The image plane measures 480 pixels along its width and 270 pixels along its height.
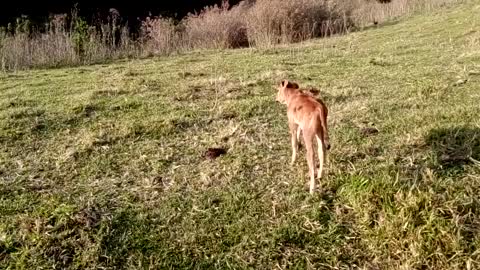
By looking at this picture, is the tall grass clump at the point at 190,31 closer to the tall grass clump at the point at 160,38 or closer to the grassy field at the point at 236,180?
the tall grass clump at the point at 160,38

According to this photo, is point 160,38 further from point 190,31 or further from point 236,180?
point 236,180

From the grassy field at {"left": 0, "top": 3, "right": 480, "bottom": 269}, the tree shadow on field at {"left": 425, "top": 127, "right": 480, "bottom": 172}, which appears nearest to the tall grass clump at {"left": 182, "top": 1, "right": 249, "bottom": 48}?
the grassy field at {"left": 0, "top": 3, "right": 480, "bottom": 269}

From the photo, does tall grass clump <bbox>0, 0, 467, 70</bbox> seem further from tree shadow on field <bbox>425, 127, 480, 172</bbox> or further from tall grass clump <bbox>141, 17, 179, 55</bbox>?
tree shadow on field <bbox>425, 127, 480, 172</bbox>

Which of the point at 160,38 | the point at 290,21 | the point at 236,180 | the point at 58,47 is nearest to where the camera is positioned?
the point at 236,180

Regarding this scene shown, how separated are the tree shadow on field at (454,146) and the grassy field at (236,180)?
0.01m

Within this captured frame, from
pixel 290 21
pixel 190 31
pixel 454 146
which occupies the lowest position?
pixel 454 146

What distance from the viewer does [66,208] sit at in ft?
10.7

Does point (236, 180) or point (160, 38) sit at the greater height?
point (160, 38)

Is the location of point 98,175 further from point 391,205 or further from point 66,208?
point 391,205

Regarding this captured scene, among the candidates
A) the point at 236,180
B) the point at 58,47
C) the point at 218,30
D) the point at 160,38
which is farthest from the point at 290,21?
the point at 236,180

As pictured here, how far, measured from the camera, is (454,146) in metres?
3.96

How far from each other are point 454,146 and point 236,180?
169cm

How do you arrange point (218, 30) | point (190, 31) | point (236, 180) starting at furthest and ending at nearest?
1. point (218, 30)
2. point (190, 31)
3. point (236, 180)

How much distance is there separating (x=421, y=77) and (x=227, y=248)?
4413mm
